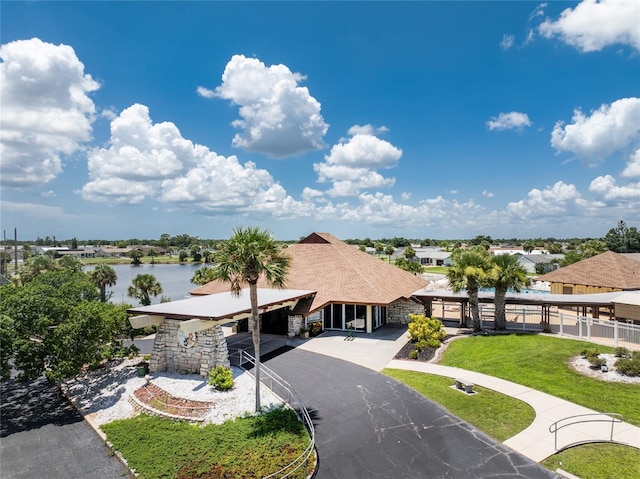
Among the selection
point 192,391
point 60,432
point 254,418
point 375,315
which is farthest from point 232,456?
point 375,315

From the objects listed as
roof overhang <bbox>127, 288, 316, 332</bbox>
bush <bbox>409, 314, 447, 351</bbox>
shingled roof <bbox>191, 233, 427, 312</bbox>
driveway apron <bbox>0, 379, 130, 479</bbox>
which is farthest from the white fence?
driveway apron <bbox>0, 379, 130, 479</bbox>

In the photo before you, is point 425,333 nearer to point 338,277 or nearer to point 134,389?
point 338,277

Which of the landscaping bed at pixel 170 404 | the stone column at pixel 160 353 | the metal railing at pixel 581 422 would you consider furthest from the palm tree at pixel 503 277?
the stone column at pixel 160 353

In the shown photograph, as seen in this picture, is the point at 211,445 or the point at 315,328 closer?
the point at 211,445

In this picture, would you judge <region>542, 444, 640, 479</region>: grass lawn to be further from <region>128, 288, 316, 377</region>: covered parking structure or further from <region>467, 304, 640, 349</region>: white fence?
<region>128, 288, 316, 377</region>: covered parking structure

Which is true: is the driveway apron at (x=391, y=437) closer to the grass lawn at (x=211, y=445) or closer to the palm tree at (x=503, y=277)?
the grass lawn at (x=211, y=445)

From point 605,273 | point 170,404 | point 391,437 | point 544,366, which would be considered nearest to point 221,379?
point 170,404

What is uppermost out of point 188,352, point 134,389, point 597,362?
point 188,352
